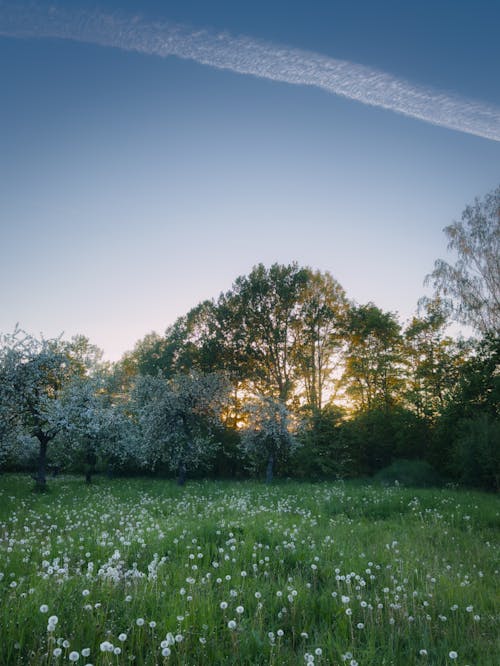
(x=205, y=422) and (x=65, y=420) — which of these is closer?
(x=65, y=420)

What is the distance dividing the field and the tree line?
557 inches

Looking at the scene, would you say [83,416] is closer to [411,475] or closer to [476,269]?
[411,475]

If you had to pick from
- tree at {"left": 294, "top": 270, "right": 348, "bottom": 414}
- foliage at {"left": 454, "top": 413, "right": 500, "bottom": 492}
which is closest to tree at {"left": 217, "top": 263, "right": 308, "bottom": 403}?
tree at {"left": 294, "top": 270, "right": 348, "bottom": 414}

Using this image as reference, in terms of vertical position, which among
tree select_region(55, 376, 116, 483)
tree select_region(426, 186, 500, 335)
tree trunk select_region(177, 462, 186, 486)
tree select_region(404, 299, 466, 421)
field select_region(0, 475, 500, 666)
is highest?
tree select_region(426, 186, 500, 335)

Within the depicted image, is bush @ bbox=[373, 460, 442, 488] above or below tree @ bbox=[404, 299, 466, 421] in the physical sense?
below

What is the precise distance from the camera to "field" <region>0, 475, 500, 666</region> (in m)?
3.35

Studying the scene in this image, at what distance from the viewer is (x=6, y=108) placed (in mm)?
15367

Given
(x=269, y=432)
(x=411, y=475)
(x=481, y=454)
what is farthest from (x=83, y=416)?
(x=481, y=454)

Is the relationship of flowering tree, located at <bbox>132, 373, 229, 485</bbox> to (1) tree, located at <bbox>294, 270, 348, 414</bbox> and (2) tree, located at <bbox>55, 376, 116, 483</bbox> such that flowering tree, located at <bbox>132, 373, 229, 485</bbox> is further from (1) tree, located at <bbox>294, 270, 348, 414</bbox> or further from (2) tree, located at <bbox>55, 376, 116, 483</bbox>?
(1) tree, located at <bbox>294, 270, 348, 414</bbox>

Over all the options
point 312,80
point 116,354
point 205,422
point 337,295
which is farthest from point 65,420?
point 116,354

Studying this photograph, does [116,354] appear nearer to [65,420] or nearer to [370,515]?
[65,420]

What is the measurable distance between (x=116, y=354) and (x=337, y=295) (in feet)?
145


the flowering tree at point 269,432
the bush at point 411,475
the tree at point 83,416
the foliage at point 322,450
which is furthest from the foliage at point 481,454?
the tree at point 83,416

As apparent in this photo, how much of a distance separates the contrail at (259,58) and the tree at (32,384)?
1454 cm
